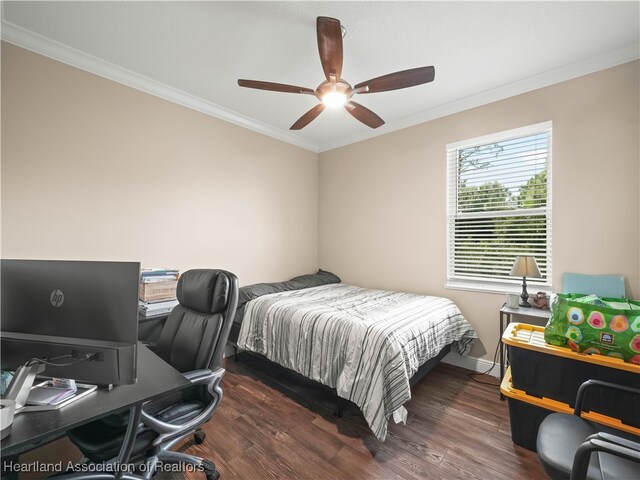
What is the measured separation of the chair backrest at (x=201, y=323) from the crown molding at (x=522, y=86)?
2768mm

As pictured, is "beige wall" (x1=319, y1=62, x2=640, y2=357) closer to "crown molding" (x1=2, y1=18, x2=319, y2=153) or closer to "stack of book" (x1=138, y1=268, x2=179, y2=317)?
"crown molding" (x1=2, y1=18, x2=319, y2=153)

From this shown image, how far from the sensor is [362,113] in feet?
7.46

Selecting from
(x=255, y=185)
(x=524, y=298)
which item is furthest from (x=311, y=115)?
(x=524, y=298)

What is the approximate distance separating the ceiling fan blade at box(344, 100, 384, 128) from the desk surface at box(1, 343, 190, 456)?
2068 mm

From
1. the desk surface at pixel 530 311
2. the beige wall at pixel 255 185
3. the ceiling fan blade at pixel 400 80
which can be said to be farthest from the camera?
the desk surface at pixel 530 311

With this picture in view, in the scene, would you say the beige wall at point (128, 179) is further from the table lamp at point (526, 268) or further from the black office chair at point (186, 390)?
the table lamp at point (526, 268)

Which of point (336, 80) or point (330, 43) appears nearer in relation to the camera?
point (330, 43)

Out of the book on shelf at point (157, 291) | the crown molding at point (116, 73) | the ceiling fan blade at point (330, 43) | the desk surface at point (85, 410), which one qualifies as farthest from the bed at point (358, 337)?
the crown molding at point (116, 73)

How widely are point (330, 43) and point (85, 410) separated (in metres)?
1.97

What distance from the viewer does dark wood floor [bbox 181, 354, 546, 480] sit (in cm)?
157

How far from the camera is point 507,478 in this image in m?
1.51

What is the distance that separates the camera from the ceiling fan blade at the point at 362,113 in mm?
2174

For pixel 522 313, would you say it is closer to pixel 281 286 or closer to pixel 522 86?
pixel 522 86

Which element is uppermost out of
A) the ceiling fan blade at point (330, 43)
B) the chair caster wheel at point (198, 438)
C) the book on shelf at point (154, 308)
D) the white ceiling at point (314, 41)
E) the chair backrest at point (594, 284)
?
the white ceiling at point (314, 41)
